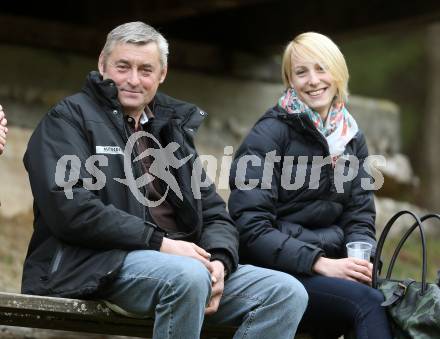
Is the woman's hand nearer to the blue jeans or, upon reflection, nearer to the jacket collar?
the blue jeans

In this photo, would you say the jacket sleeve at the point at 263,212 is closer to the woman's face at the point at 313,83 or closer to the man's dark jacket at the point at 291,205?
the man's dark jacket at the point at 291,205

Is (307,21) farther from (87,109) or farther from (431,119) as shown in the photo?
(431,119)

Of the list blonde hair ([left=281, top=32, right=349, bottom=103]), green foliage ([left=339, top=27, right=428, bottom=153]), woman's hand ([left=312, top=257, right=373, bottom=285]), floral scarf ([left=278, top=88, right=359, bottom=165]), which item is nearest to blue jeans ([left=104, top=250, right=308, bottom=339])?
woman's hand ([left=312, top=257, right=373, bottom=285])

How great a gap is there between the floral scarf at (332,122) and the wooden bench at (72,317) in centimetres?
102

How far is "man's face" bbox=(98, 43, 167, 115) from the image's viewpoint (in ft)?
15.2

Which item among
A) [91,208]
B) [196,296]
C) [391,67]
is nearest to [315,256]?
[196,296]

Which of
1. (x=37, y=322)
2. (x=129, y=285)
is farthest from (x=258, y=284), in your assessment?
(x=37, y=322)

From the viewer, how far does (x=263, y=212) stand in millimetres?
4863

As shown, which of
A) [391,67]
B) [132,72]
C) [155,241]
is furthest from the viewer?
[391,67]

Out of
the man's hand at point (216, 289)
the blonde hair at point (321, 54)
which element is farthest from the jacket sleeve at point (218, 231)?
the blonde hair at point (321, 54)

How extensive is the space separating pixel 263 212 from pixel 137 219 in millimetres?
777

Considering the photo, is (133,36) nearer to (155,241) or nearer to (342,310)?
(155,241)

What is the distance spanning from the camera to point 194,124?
479cm

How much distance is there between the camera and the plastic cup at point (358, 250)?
4.86 meters
